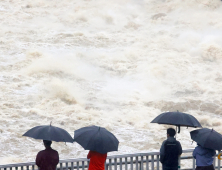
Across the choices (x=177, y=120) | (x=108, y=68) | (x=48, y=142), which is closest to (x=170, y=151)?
(x=177, y=120)

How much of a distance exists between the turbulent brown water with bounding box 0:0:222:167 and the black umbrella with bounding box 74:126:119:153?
6.63 m

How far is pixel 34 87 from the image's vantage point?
17.4 meters

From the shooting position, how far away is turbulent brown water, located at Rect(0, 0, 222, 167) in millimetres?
13888

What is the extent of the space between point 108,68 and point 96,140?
16751mm

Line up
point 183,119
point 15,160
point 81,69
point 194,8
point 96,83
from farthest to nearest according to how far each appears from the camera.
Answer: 1. point 194,8
2. point 81,69
3. point 96,83
4. point 15,160
5. point 183,119

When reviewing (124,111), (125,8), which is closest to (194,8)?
(125,8)

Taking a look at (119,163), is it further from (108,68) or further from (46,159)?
(108,68)

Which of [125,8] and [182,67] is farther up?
[125,8]

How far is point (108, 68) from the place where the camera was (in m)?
21.0

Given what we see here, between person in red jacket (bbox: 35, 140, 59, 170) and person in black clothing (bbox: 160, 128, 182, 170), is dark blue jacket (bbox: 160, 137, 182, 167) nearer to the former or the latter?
person in black clothing (bbox: 160, 128, 182, 170)

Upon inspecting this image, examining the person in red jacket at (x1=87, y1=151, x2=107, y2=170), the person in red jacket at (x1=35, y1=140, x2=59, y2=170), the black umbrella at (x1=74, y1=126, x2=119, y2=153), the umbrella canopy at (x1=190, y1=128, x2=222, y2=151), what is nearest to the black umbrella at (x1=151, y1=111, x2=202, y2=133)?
the umbrella canopy at (x1=190, y1=128, x2=222, y2=151)

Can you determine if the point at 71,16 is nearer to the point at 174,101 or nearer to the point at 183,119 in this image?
the point at 174,101

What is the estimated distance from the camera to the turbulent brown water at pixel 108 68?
13888 mm

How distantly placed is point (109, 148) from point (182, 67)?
702 inches
